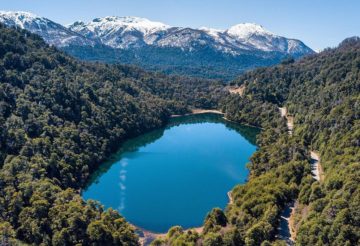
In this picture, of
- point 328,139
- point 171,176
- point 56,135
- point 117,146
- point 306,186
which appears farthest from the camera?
point 117,146

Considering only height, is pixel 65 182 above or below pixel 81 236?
above

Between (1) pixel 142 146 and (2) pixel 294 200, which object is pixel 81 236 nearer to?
(2) pixel 294 200

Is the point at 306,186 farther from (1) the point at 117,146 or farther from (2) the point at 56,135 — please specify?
(1) the point at 117,146

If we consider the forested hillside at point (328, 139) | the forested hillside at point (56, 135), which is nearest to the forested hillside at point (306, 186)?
the forested hillside at point (328, 139)

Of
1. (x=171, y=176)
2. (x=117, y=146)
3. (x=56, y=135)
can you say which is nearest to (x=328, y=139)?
(x=171, y=176)

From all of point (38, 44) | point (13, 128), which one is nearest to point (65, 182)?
point (13, 128)

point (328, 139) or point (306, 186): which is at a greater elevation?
point (328, 139)

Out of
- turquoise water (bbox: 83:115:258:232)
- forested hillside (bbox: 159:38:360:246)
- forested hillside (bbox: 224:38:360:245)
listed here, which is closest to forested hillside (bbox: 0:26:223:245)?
turquoise water (bbox: 83:115:258:232)
